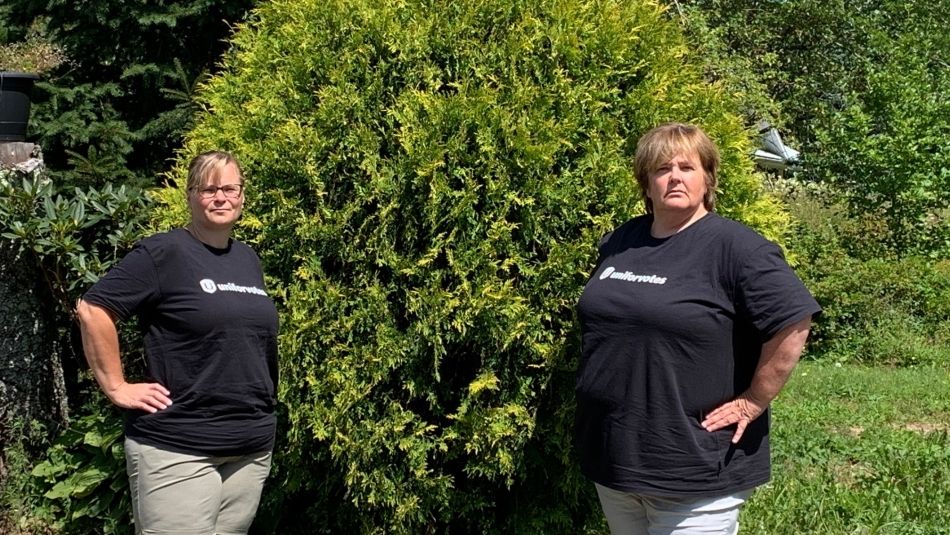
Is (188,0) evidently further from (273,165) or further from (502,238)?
(502,238)

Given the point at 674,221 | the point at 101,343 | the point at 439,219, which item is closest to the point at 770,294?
the point at 674,221

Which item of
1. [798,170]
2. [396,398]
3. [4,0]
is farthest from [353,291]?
[798,170]

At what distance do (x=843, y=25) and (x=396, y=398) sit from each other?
51.2 feet

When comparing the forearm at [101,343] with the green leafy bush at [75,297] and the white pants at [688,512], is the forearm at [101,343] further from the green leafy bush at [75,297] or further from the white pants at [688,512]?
the white pants at [688,512]

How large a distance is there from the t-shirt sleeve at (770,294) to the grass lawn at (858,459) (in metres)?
2.25

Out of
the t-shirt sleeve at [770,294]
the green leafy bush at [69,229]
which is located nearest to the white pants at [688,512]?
the t-shirt sleeve at [770,294]

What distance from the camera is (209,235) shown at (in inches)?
124

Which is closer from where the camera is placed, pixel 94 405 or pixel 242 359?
pixel 242 359

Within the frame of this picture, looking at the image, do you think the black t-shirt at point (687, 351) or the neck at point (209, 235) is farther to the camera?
the neck at point (209, 235)

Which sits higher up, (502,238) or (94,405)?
(502,238)

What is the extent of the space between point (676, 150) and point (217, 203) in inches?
62.2

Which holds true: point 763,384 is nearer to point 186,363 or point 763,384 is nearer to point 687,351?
point 687,351

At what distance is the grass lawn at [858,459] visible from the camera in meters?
4.48

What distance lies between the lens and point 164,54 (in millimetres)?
7500
